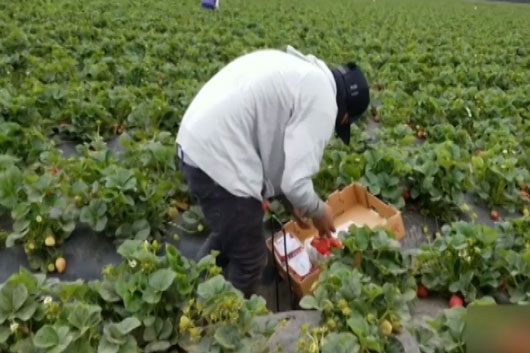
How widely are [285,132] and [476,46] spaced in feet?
37.2

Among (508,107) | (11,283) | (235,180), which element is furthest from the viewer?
(508,107)

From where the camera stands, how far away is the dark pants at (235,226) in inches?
138

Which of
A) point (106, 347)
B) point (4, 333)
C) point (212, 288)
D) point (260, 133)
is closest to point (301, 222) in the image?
point (260, 133)

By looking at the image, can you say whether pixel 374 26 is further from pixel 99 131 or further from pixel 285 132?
pixel 285 132

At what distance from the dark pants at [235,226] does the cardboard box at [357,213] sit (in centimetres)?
36

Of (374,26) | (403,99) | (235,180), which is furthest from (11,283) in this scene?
(374,26)

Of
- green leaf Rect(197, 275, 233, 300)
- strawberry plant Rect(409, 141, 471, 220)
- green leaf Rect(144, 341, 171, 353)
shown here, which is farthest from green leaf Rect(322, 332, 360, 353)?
strawberry plant Rect(409, 141, 471, 220)

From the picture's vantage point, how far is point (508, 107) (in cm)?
736

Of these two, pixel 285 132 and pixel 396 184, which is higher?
pixel 285 132

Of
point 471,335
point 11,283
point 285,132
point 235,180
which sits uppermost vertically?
point 471,335

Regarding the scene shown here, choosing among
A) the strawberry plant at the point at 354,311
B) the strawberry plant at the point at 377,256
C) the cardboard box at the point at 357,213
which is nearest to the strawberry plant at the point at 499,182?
the cardboard box at the point at 357,213

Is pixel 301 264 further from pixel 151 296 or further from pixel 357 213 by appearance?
pixel 151 296

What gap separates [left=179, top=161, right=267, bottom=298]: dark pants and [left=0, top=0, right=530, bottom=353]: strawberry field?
1.35 ft

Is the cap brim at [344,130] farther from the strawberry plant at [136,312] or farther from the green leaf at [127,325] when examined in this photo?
the green leaf at [127,325]
